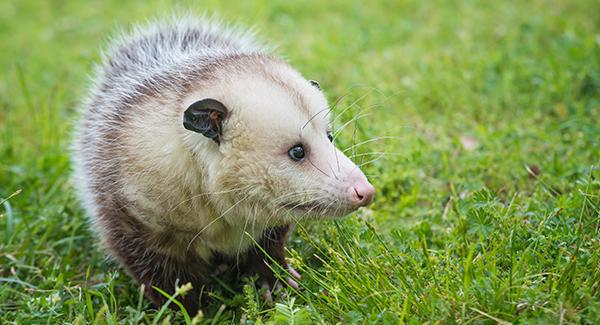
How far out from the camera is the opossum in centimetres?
228

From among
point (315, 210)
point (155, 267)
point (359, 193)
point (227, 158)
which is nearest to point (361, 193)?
point (359, 193)

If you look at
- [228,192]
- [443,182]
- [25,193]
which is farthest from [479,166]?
[25,193]

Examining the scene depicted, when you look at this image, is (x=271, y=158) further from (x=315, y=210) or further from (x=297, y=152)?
(x=315, y=210)

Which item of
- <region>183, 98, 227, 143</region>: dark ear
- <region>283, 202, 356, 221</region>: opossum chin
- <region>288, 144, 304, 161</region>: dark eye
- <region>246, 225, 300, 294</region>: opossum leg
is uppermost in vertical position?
<region>183, 98, 227, 143</region>: dark ear

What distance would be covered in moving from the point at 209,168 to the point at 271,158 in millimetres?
235

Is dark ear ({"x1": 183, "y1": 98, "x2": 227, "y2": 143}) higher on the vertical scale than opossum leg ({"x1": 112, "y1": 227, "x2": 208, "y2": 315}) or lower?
higher

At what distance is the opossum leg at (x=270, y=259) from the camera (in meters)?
2.65

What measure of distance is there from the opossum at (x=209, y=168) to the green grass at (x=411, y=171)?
156mm

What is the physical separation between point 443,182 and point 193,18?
1534mm

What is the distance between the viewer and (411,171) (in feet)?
10.8

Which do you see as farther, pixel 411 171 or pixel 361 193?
pixel 411 171

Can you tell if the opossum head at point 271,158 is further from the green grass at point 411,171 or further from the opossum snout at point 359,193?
Answer: the green grass at point 411,171

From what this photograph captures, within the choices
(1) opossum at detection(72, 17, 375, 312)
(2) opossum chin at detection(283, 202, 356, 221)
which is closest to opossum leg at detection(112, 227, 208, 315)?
(1) opossum at detection(72, 17, 375, 312)

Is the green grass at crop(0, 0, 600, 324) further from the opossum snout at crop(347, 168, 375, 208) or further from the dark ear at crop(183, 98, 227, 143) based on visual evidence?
the dark ear at crop(183, 98, 227, 143)
